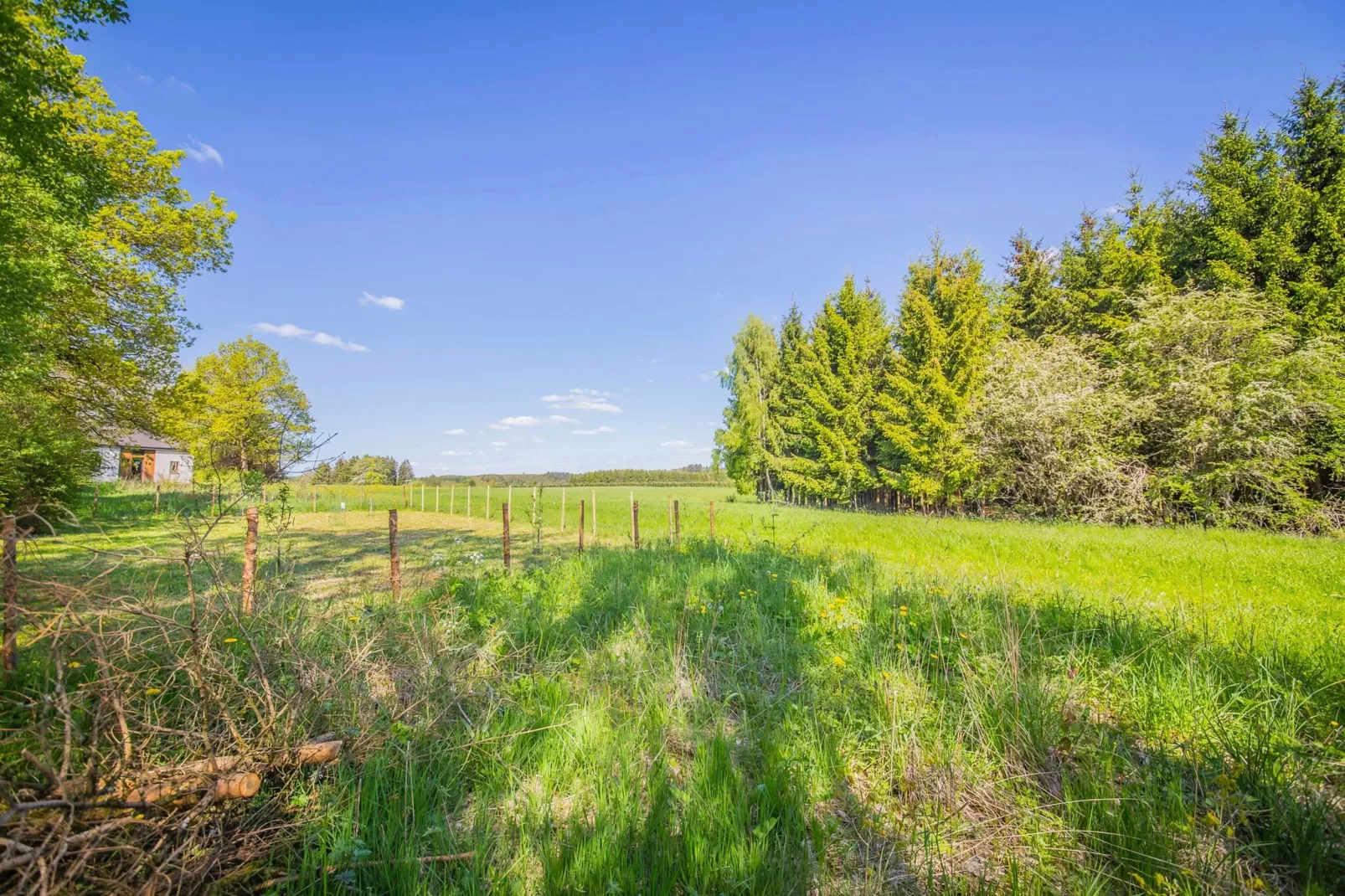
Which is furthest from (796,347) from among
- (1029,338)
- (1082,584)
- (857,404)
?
(1082,584)

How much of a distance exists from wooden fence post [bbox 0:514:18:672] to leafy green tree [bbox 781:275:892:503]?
2555 centimetres

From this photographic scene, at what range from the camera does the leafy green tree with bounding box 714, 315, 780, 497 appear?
1268 inches

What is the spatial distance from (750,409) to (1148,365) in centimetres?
1866

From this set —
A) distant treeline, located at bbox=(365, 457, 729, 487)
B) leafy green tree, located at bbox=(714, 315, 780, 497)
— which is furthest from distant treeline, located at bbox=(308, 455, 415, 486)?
distant treeline, located at bbox=(365, 457, 729, 487)

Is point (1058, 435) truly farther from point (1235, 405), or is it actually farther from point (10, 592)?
point (10, 592)

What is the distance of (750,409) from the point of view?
3216cm

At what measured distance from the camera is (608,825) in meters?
2.29

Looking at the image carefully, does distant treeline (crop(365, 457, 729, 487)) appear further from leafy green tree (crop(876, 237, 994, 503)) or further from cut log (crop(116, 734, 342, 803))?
cut log (crop(116, 734, 342, 803))

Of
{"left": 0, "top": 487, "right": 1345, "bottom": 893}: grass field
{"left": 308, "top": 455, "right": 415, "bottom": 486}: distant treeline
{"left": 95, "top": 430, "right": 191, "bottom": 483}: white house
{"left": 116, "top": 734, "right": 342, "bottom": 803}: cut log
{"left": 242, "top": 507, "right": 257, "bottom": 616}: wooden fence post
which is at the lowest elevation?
{"left": 0, "top": 487, "right": 1345, "bottom": 893}: grass field

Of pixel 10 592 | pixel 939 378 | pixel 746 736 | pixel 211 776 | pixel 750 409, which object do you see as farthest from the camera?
pixel 750 409

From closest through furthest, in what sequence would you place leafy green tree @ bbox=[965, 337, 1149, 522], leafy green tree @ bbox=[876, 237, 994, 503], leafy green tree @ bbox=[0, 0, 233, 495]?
leafy green tree @ bbox=[0, 0, 233, 495] < leafy green tree @ bbox=[965, 337, 1149, 522] < leafy green tree @ bbox=[876, 237, 994, 503]

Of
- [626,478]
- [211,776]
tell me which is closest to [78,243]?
[211,776]

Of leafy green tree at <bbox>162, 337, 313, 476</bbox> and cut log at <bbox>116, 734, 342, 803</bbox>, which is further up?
leafy green tree at <bbox>162, 337, 313, 476</bbox>

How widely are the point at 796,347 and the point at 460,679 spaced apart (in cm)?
3105
